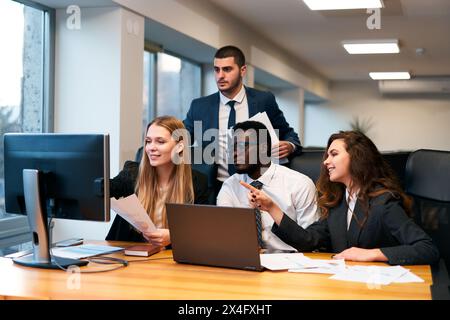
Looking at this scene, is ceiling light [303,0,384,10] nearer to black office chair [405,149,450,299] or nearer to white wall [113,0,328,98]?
white wall [113,0,328,98]

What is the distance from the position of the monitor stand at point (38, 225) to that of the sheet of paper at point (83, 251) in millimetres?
125

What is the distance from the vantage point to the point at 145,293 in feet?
5.78

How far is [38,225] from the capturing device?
2150 millimetres

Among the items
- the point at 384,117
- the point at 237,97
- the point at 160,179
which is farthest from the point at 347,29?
the point at 384,117

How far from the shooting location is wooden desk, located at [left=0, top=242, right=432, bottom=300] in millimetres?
1738

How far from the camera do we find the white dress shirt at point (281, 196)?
2.72m

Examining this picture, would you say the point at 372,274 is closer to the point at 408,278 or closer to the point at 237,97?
the point at 408,278

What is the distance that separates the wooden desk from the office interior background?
1766mm

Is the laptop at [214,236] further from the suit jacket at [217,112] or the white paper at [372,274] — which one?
the suit jacket at [217,112]

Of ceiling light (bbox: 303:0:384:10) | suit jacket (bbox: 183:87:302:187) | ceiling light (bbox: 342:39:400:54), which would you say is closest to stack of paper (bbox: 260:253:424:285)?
suit jacket (bbox: 183:87:302:187)

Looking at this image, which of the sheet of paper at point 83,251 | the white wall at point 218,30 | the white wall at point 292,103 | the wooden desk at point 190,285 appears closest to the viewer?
the wooden desk at point 190,285

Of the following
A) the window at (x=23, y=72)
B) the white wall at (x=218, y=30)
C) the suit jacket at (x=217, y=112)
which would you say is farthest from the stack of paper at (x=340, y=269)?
the white wall at (x=218, y=30)
